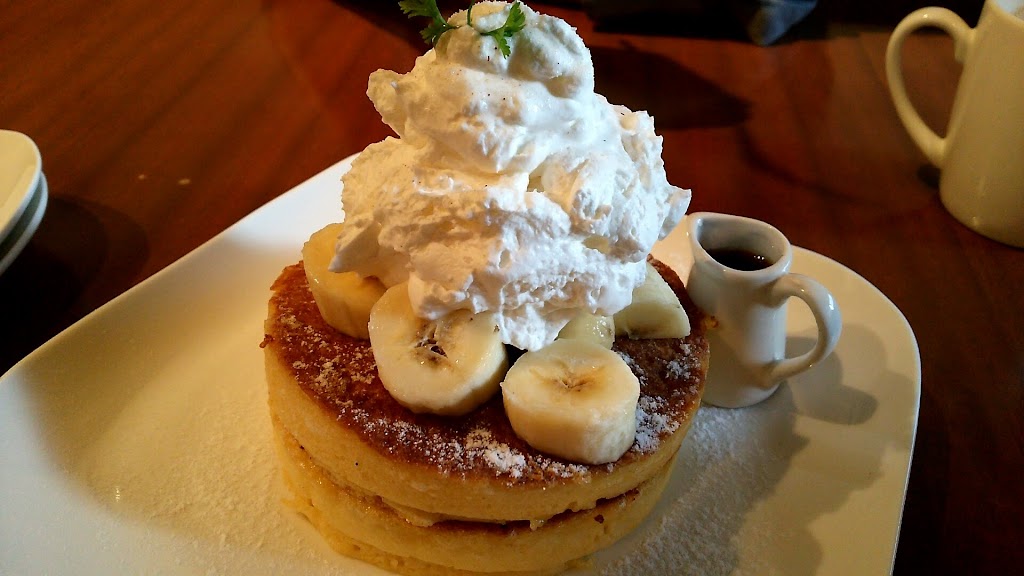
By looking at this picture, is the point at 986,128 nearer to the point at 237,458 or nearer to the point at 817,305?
the point at 817,305

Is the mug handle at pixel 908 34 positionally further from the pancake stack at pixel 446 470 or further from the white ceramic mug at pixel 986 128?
the pancake stack at pixel 446 470

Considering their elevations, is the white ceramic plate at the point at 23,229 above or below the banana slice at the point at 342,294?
below

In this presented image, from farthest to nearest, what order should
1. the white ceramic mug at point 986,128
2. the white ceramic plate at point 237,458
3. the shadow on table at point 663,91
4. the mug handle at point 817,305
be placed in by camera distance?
the shadow on table at point 663,91, the white ceramic mug at point 986,128, the mug handle at point 817,305, the white ceramic plate at point 237,458

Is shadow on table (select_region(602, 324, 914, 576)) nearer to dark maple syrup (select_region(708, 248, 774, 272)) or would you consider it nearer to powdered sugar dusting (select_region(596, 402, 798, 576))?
powdered sugar dusting (select_region(596, 402, 798, 576))

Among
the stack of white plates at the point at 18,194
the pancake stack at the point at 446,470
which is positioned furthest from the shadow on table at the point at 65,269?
the pancake stack at the point at 446,470

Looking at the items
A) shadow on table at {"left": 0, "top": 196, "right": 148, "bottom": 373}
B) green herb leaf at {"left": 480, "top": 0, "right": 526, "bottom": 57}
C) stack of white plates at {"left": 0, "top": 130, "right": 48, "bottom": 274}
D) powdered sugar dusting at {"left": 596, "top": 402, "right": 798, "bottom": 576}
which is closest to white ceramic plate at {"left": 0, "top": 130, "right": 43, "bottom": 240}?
stack of white plates at {"left": 0, "top": 130, "right": 48, "bottom": 274}

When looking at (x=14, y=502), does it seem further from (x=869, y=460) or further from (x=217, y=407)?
(x=869, y=460)

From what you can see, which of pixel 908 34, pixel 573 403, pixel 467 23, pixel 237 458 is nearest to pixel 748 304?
pixel 573 403

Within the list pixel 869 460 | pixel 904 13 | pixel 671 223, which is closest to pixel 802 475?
pixel 869 460
